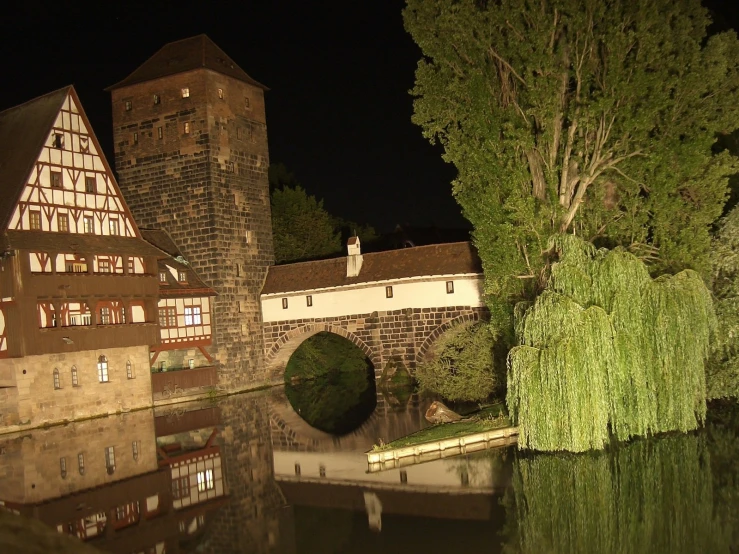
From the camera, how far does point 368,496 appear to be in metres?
15.5

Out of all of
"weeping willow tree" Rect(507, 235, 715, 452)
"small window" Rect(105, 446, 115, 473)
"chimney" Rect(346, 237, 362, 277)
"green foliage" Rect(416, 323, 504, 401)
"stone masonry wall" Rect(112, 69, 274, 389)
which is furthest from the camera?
"chimney" Rect(346, 237, 362, 277)

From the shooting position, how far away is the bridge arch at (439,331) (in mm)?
30609

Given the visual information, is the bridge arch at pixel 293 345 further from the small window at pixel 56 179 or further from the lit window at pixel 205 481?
the lit window at pixel 205 481

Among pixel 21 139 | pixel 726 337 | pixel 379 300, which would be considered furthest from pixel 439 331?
pixel 21 139

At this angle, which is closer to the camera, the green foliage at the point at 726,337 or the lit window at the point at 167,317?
the green foliage at the point at 726,337

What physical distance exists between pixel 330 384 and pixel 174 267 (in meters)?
8.87

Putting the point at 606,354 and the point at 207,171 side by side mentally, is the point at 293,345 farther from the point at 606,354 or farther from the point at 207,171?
the point at 606,354


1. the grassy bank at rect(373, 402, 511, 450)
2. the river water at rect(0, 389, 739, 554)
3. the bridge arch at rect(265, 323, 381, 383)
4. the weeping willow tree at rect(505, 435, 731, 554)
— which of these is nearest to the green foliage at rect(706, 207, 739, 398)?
the river water at rect(0, 389, 739, 554)

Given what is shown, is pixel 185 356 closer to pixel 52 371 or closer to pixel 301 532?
pixel 52 371

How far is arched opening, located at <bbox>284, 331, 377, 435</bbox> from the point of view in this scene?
26.5 metres

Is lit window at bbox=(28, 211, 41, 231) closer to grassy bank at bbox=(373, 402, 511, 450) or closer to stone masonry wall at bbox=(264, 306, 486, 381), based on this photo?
stone masonry wall at bbox=(264, 306, 486, 381)

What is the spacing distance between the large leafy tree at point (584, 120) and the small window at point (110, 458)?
35.4ft

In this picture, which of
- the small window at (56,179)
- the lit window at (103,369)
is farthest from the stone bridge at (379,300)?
the small window at (56,179)

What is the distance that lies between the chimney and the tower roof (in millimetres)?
8534
